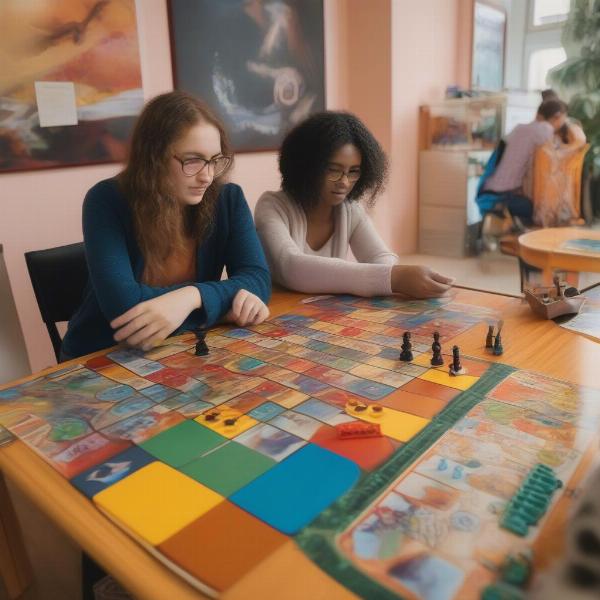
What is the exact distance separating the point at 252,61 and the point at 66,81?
3.62 ft

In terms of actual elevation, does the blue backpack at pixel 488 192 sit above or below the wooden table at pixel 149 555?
above

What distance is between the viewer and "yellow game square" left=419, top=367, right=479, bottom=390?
2.85 feet

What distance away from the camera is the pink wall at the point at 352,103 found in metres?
2.30

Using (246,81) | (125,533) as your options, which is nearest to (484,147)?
(246,81)

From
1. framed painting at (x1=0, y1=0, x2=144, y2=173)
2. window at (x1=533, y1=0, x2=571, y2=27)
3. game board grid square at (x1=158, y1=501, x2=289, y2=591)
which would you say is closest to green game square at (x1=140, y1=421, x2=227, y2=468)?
game board grid square at (x1=158, y1=501, x2=289, y2=591)

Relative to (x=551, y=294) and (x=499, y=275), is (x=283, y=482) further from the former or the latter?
(x=499, y=275)

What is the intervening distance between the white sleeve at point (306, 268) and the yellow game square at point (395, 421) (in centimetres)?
61

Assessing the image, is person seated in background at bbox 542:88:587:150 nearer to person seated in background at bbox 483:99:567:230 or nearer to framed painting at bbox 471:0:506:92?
person seated in background at bbox 483:99:567:230

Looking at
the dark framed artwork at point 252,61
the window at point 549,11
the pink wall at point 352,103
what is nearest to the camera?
the pink wall at point 352,103

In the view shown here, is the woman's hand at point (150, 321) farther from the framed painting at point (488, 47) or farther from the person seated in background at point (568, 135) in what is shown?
the framed painting at point (488, 47)

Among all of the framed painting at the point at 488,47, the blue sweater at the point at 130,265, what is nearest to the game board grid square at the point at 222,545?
the blue sweater at the point at 130,265

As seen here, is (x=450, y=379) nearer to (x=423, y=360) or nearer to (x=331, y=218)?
(x=423, y=360)

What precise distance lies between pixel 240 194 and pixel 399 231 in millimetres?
3090

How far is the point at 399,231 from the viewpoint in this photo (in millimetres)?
4395
